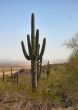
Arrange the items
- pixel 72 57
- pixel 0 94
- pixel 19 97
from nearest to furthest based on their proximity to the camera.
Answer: pixel 19 97 → pixel 0 94 → pixel 72 57

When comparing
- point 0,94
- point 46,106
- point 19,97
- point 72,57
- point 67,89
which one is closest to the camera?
point 46,106

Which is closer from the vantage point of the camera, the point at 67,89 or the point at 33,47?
the point at 67,89

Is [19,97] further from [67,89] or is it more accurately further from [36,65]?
[36,65]

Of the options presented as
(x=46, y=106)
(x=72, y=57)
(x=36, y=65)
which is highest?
(x=72, y=57)

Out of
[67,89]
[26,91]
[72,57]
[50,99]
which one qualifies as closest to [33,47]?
[67,89]

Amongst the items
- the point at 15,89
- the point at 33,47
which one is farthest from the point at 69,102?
the point at 33,47

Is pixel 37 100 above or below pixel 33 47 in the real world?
below

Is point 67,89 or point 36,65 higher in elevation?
point 36,65

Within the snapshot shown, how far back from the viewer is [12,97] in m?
16.6

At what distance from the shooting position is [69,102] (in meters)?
16.7

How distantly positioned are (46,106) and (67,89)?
17.6 feet

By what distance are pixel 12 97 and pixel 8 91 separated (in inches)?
48.5

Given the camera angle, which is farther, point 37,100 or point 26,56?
point 26,56

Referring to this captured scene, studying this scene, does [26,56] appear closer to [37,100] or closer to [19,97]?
[19,97]
